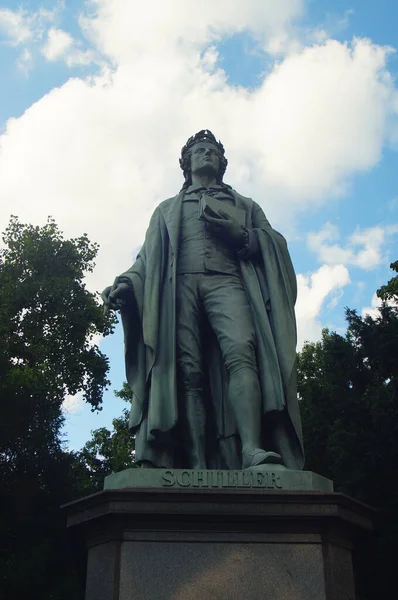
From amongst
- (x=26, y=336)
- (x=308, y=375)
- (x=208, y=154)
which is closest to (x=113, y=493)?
(x=208, y=154)

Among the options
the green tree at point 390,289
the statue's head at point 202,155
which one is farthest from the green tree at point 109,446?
the statue's head at point 202,155

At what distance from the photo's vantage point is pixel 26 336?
25.4 metres

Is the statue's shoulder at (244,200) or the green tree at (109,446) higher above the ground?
the green tree at (109,446)

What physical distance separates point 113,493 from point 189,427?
1.44 m

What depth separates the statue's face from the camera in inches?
350

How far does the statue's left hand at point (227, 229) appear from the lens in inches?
312

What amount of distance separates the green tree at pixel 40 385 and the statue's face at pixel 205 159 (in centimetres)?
1055

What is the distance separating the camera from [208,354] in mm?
7695

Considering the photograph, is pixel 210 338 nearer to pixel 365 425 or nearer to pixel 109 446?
pixel 365 425

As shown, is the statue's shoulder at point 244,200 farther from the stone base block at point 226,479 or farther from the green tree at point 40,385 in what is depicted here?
the green tree at point 40,385

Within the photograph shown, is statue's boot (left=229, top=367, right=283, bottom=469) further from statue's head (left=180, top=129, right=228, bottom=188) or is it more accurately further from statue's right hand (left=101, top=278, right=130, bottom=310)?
statue's head (left=180, top=129, right=228, bottom=188)

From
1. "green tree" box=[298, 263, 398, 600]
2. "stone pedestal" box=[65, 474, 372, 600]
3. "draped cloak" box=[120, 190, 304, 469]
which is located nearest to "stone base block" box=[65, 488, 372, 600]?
"stone pedestal" box=[65, 474, 372, 600]

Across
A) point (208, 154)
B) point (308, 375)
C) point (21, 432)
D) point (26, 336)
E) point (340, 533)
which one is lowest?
point (340, 533)

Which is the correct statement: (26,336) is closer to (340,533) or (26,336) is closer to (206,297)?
(206,297)
